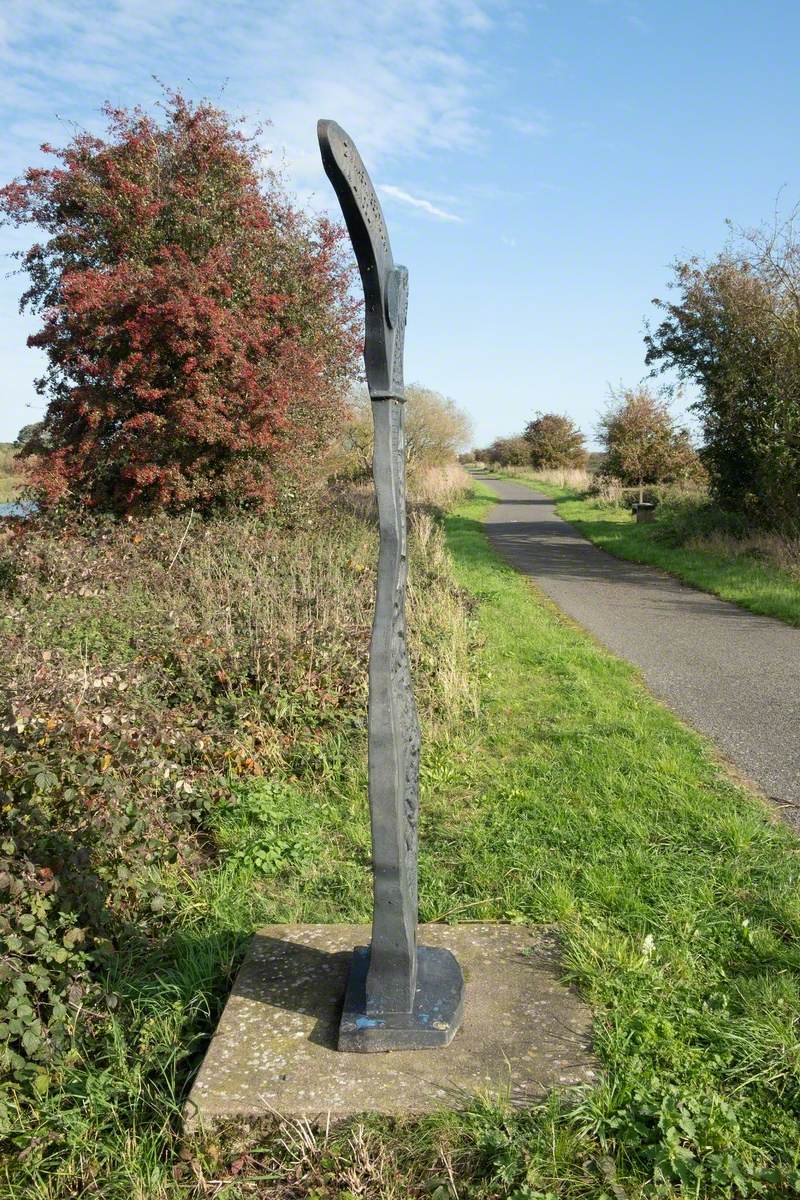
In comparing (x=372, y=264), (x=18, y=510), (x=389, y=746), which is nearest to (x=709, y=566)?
(x=18, y=510)

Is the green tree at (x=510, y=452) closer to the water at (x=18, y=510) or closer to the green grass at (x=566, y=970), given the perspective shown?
the water at (x=18, y=510)

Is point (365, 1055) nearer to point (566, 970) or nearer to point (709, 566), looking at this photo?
point (566, 970)

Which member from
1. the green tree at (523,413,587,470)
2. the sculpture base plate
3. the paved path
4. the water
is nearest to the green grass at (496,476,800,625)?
the paved path

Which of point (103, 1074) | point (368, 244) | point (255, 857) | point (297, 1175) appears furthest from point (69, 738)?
point (368, 244)

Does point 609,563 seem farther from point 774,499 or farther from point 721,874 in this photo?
point 721,874

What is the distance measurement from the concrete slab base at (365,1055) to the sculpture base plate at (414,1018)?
36mm

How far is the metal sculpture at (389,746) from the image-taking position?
8.63 feet

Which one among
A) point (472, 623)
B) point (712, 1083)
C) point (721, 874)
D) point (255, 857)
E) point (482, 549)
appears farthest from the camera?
point (482, 549)

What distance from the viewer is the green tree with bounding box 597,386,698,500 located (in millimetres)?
26141

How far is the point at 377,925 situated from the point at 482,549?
586 inches

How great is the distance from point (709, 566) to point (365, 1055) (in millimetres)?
12434

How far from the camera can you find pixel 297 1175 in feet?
7.75

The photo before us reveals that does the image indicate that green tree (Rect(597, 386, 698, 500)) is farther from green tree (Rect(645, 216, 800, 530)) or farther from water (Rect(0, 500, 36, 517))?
water (Rect(0, 500, 36, 517))

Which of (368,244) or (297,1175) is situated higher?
(368,244)
